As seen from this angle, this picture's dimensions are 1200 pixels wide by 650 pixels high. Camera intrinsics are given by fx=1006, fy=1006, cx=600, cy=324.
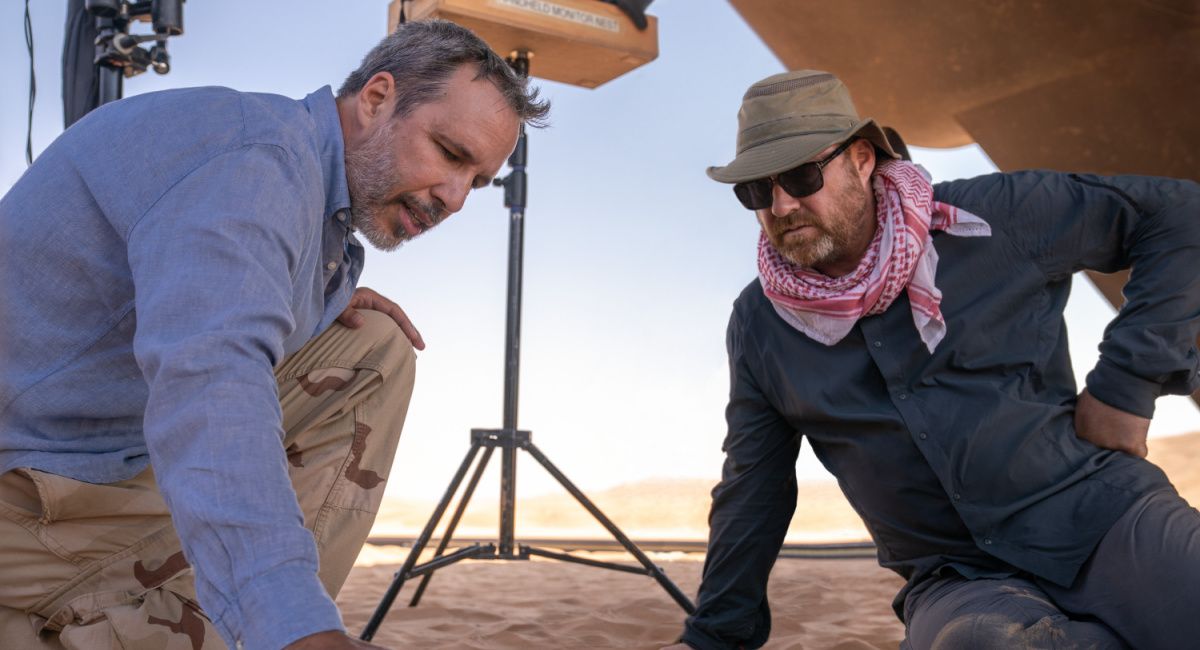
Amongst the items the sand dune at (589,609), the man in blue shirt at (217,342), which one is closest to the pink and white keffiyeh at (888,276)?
the man in blue shirt at (217,342)

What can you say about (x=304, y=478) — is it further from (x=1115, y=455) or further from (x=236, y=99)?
(x=1115, y=455)

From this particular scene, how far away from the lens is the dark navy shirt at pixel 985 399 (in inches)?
73.4

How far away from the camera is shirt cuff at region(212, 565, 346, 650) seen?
0.92 meters

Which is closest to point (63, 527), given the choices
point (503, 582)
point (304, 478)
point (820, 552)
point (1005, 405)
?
point (304, 478)

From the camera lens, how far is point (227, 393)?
3.39ft

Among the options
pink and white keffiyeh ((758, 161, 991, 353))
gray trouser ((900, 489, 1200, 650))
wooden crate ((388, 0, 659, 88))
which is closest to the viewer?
gray trouser ((900, 489, 1200, 650))

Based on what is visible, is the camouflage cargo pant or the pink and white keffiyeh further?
Answer: the pink and white keffiyeh

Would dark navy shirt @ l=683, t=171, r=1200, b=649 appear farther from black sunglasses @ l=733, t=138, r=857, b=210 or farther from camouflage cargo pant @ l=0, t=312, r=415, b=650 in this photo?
camouflage cargo pant @ l=0, t=312, r=415, b=650

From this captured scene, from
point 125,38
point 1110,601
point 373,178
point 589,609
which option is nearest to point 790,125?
point 373,178

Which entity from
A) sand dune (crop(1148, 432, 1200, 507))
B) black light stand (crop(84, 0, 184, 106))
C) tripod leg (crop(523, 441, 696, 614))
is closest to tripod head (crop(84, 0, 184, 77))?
black light stand (crop(84, 0, 184, 106))

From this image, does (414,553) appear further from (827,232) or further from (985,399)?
(985,399)

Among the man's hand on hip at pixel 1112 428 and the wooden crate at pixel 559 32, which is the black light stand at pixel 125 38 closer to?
the wooden crate at pixel 559 32

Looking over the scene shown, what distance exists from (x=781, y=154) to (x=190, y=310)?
128 centimetres

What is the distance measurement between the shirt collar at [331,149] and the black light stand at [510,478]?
1.55 m
